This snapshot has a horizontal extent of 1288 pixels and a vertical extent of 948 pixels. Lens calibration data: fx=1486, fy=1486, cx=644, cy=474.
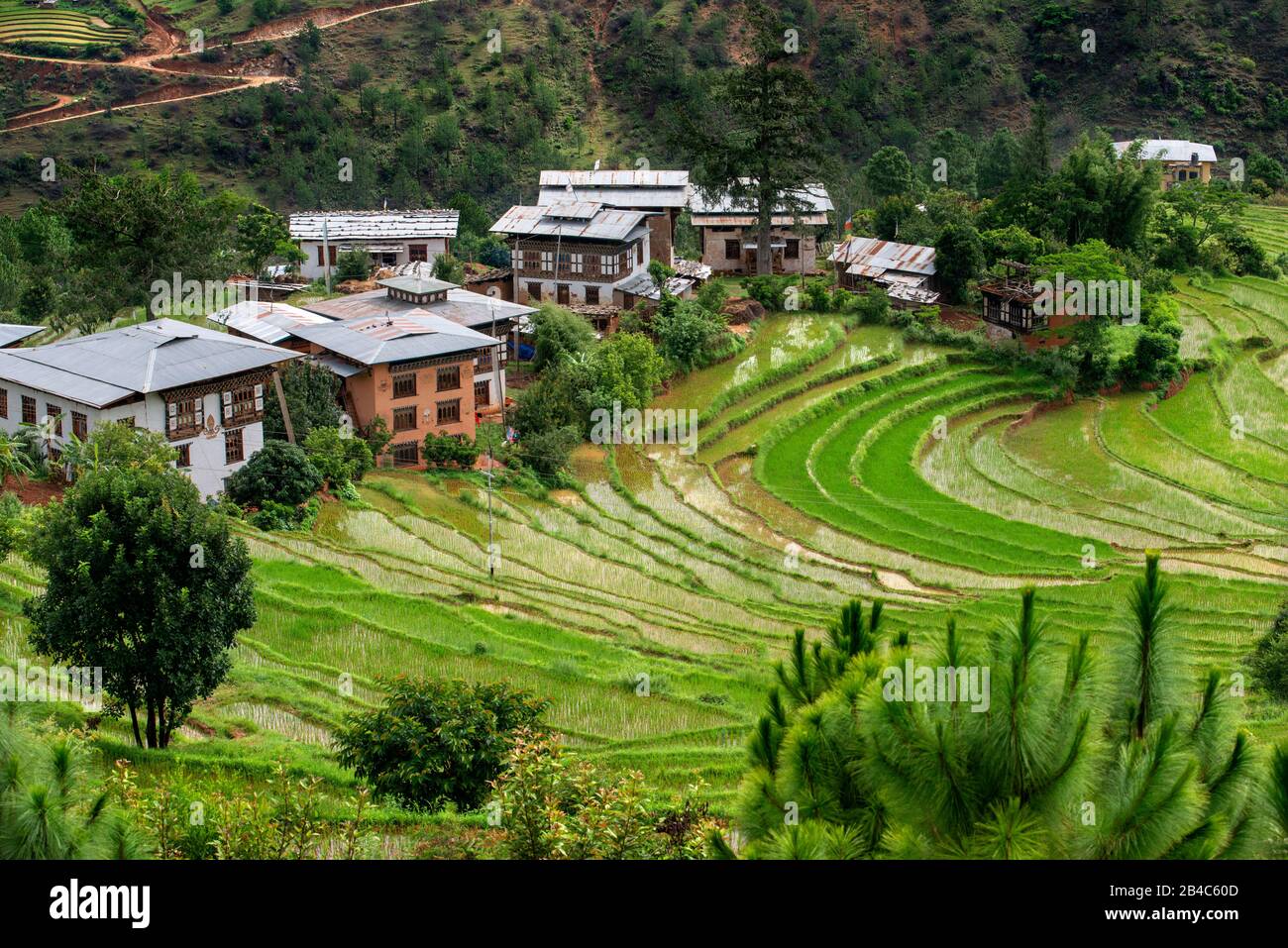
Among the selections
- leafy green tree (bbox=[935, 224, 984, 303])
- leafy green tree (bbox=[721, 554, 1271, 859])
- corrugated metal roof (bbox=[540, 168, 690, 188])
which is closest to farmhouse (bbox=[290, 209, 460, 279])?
corrugated metal roof (bbox=[540, 168, 690, 188])

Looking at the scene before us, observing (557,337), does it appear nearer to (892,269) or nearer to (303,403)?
(303,403)

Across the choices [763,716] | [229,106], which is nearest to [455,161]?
[229,106]

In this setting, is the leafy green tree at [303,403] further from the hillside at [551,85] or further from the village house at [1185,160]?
the village house at [1185,160]

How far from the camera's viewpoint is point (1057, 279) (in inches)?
2163

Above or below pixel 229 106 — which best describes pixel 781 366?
below

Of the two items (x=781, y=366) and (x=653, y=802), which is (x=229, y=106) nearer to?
(x=781, y=366)

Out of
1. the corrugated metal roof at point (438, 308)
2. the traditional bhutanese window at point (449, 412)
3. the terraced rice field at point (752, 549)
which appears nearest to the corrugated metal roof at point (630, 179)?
the terraced rice field at point (752, 549)

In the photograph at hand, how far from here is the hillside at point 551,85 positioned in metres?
81.6

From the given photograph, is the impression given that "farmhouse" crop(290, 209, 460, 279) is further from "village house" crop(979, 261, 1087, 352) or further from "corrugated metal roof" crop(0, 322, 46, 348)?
"village house" crop(979, 261, 1087, 352)

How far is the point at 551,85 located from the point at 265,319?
4909 cm

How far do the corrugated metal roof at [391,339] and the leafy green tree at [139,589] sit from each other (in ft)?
65.9

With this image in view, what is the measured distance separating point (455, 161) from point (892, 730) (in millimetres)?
77699

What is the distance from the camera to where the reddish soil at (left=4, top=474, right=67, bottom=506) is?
35.6 m

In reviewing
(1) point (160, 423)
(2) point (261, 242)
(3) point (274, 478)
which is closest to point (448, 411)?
(3) point (274, 478)
